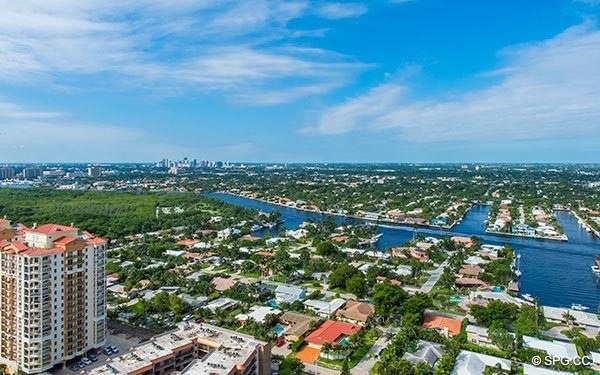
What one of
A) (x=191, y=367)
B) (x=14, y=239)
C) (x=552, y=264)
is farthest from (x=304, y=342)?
(x=552, y=264)

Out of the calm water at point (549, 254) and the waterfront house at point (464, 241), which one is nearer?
the calm water at point (549, 254)

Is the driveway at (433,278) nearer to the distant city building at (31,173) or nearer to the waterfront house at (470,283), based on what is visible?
the waterfront house at (470,283)

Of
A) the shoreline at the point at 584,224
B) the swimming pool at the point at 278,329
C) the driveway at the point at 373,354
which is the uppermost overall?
the shoreline at the point at 584,224

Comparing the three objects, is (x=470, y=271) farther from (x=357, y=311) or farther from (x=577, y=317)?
(x=357, y=311)

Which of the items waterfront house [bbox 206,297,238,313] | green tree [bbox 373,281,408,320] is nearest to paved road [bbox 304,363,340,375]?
green tree [bbox 373,281,408,320]

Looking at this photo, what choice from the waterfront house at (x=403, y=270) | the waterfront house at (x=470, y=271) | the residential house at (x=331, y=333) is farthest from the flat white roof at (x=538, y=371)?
the waterfront house at (x=403, y=270)

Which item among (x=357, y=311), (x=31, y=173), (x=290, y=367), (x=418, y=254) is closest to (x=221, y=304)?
(x=357, y=311)

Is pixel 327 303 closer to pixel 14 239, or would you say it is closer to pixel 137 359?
pixel 137 359
